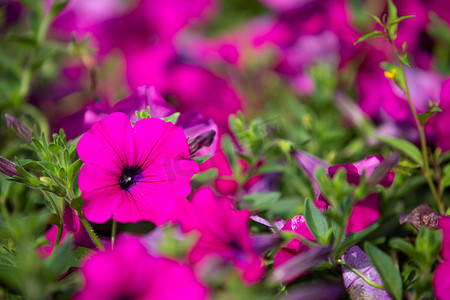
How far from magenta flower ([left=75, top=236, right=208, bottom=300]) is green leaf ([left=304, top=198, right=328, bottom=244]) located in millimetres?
180

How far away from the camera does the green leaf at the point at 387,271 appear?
0.53m

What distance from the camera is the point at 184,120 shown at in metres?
0.68

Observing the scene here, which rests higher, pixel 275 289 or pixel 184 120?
pixel 184 120

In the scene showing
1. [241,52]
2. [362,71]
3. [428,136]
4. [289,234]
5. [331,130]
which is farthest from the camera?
[241,52]

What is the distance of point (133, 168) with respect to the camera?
60 cm

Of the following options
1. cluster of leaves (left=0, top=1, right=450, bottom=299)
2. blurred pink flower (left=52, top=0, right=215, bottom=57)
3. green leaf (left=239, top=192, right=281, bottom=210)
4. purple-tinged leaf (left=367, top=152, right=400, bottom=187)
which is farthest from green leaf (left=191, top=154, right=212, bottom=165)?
blurred pink flower (left=52, top=0, right=215, bottom=57)

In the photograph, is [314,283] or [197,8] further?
[197,8]

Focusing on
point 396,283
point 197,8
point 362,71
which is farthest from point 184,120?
point 197,8

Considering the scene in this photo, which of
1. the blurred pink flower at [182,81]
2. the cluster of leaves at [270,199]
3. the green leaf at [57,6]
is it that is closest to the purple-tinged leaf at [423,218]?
the cluster of leaves at [270,199]

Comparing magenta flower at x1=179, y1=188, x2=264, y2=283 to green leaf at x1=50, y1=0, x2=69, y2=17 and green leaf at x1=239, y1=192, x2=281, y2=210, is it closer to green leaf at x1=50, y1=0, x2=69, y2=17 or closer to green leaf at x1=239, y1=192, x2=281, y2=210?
green leaf at x1=239, y1=192, x2=281, y2=210

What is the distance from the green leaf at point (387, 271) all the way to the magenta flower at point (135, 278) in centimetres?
22

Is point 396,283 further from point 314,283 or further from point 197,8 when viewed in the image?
point 197,8

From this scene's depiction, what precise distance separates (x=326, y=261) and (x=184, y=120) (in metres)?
0.28

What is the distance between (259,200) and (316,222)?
0.43 feet
